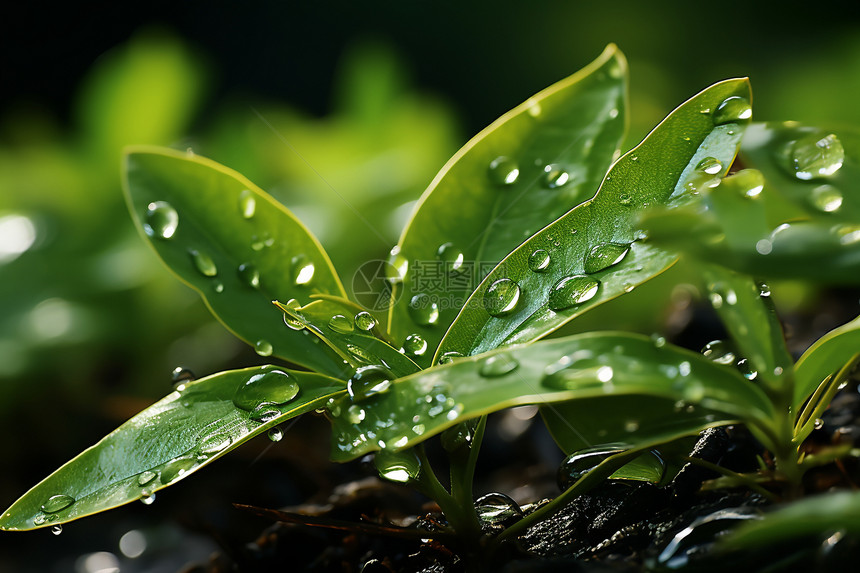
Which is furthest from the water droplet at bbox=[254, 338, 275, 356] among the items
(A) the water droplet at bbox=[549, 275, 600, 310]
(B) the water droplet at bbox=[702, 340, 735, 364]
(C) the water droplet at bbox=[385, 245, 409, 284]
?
(B) the water droplet at bbox=[702, 340, 735, 364]

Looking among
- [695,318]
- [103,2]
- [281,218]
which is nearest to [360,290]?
[281,218]

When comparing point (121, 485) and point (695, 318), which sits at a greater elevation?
point (121, 485)

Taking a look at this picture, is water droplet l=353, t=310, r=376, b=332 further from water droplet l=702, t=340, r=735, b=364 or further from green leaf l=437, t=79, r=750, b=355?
water droplet l=702, t=340, r=735, b=364

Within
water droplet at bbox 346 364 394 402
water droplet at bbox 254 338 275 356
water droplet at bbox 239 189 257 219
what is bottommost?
water droplet at bbox 346 364 394 402

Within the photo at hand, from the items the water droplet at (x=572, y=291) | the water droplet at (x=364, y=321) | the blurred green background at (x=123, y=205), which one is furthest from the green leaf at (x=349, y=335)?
the blurred green background at (x=123, y=205)

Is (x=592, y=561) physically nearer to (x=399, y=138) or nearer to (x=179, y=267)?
(x=179, y=267)

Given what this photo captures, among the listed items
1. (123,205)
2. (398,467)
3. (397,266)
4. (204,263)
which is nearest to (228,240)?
(204,263)
